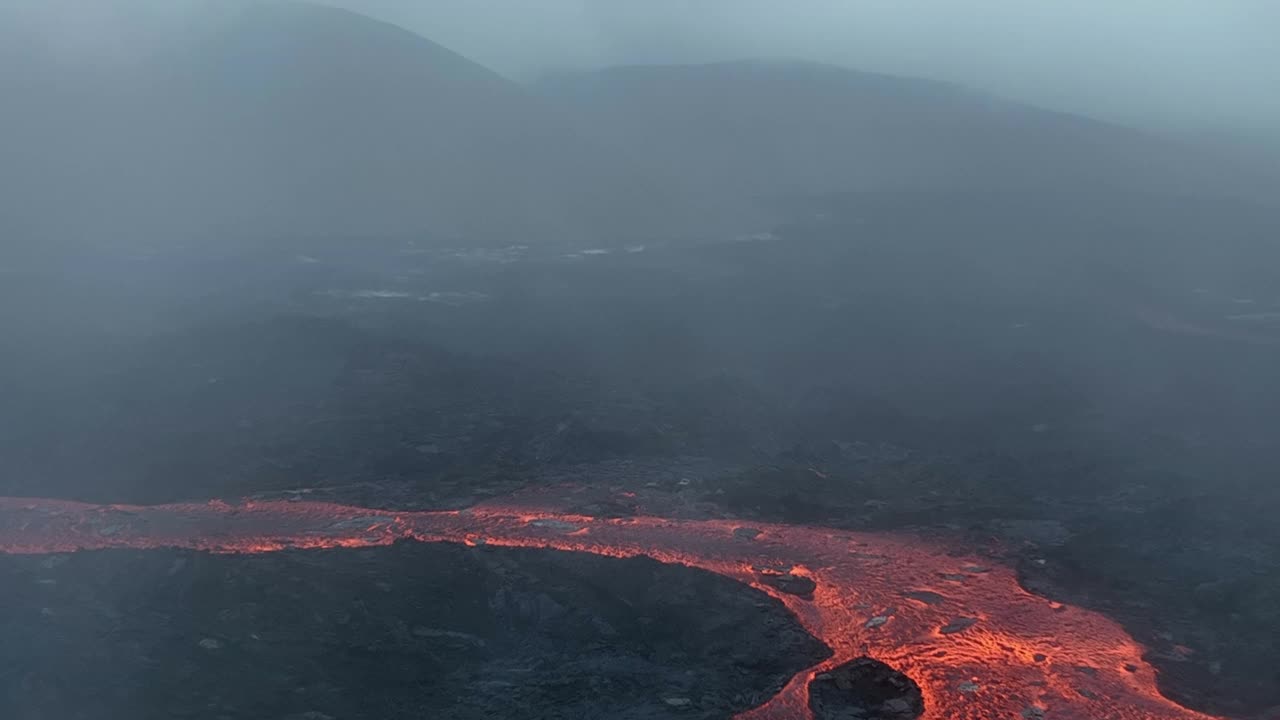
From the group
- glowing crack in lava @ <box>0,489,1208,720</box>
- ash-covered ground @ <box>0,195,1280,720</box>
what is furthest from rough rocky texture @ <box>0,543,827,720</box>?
glowing crack in lava @ <box>0,489,1208,720</box>

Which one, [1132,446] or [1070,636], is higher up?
[1132,446]

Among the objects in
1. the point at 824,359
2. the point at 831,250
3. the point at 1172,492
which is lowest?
the point at 1172,492

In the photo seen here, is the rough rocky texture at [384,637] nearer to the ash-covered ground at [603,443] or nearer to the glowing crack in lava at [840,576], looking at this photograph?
the ash-covered ground at [603,443]

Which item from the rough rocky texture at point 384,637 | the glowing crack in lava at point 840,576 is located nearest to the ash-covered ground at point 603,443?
the rough rocky texture at point 384,637

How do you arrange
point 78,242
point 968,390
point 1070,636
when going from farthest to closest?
point 78,242 < point 968,390 < point 1070,636

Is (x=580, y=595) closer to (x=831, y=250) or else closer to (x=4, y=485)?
(x=4, y=485)

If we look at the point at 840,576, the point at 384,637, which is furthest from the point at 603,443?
the point at 384,637

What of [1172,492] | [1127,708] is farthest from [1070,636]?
[1172,492]
